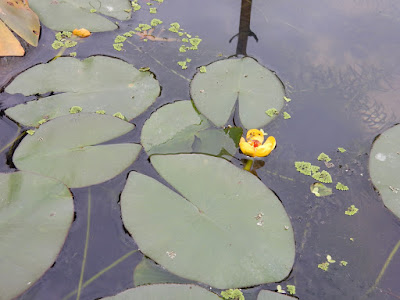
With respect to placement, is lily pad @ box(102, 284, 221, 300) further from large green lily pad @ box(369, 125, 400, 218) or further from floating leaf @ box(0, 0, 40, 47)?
floating leaf @ box(0, 0, 40, 47)

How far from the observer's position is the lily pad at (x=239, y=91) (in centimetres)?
254

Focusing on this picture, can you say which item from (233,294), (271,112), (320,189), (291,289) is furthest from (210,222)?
(271,112)

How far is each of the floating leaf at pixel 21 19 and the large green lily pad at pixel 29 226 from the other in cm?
143

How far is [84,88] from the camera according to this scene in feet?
8.79

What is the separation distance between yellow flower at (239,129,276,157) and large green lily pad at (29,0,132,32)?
1.74 m

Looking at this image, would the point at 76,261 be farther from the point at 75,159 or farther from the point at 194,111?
the point at 194,111

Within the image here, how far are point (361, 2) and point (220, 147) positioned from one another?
236 cm

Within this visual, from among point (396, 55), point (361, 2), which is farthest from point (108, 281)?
point (361, 2)

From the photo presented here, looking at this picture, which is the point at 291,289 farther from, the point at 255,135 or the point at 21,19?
the point at 21,19

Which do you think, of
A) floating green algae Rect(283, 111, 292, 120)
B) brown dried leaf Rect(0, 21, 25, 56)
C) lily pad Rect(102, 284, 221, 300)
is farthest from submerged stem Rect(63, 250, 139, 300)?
brown dried leaf Rect(0, 21, 25, 56)

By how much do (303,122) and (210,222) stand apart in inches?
42.2

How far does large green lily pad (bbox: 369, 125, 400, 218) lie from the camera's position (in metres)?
2.13

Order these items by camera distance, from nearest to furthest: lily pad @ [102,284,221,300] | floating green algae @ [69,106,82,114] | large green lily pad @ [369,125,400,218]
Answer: lily pad @ [102,284,221,300], large green lily pad @ [369,125,400,218], floating green algae @ [69,106,82,114]

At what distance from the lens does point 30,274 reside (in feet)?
5.88
